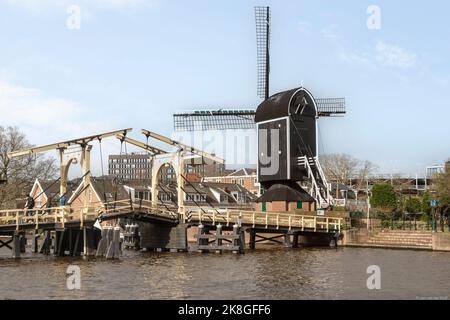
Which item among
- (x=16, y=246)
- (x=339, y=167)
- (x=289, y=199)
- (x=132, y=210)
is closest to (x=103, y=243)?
(x=132, y=210)

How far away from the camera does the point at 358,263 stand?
33406mm

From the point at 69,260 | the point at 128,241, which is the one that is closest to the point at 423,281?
the point at 69,260

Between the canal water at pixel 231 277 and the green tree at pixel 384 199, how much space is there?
2917 centimetres

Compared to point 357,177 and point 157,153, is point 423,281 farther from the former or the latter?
point 357,177

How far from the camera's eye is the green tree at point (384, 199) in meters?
67.5

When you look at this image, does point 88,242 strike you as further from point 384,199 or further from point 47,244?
point 384,199

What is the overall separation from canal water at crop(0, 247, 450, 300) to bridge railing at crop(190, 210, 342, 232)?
4383 mm

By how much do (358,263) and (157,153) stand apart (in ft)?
53.5

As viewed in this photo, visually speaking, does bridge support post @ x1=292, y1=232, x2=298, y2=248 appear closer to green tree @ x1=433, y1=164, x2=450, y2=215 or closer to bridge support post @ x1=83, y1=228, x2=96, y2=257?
green tree @ x1=433, y1=164, x2=450, y2=215

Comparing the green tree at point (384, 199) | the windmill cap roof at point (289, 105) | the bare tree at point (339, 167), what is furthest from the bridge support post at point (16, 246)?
the bare tree at point (339, 167)

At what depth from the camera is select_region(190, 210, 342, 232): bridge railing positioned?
42812 mm

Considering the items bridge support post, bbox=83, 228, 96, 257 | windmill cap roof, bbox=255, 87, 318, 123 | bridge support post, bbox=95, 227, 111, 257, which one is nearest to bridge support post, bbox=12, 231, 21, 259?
bridge support post, bbox=83, 228, 96, 257

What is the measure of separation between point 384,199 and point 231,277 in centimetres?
4392

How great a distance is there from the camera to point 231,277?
26.9 m
